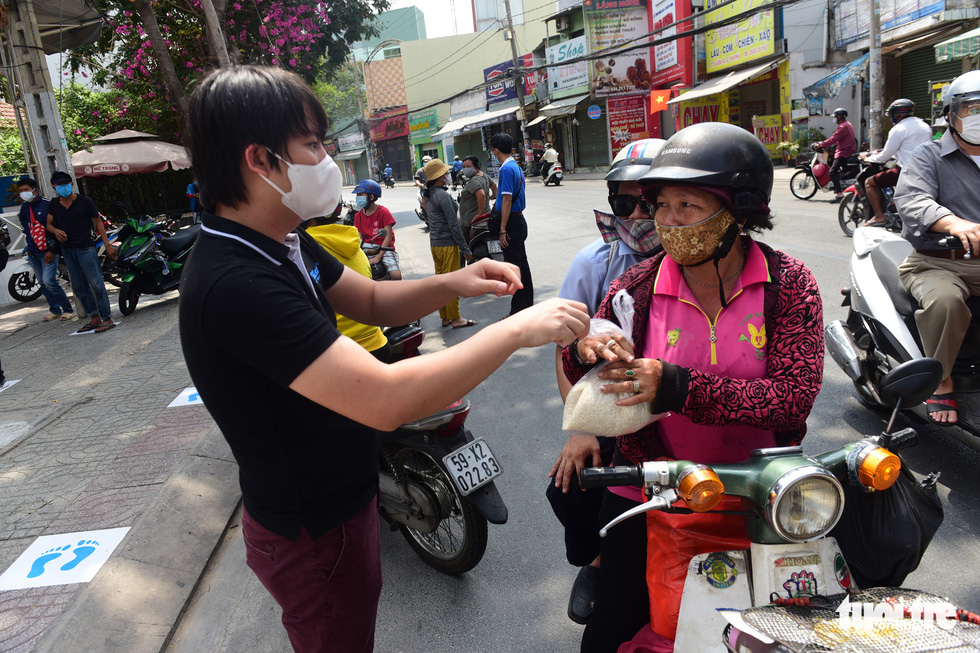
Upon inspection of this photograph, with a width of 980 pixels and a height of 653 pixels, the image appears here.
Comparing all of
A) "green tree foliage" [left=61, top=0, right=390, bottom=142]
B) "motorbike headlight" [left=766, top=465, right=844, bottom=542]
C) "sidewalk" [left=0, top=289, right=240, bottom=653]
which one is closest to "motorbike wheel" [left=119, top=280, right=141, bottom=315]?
"sidewalk" [left=0, top=289, right=240, bottom=653]

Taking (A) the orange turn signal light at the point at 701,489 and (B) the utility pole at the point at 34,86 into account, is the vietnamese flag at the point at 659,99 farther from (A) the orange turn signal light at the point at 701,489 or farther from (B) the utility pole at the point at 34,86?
(A) the orange turn signal light at the point at 701,489

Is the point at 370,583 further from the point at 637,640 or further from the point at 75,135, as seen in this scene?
the point at 75,135

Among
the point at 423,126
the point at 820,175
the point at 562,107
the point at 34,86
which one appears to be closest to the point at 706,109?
the point at 562,107

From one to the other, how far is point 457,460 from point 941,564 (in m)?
2.05

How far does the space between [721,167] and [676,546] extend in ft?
3.07

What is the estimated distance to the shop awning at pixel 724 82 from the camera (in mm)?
21072

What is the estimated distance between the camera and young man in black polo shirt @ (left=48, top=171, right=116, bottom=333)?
806 centimetres

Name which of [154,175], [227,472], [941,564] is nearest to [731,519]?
[941,564]

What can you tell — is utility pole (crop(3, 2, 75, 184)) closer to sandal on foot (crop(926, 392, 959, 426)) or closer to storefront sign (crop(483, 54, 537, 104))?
sandal on foot (crop(926, 392, 959, 426))

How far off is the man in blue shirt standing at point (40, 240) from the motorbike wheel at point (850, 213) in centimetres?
1072

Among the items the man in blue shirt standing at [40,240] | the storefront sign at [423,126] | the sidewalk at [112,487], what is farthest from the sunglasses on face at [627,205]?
the storefront sign at [423,126]

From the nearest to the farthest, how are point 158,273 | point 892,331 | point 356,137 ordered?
point 892,331 < point 158,273 < point 356,137

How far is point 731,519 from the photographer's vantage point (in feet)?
5.23

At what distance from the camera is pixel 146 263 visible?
970 centimetres
